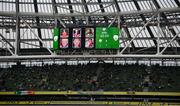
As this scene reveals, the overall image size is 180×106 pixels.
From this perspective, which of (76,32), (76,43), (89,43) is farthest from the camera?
(76,32)

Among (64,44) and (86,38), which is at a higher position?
(86,38)

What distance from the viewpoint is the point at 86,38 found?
46062 mm

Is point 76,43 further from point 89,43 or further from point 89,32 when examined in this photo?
point 89,32

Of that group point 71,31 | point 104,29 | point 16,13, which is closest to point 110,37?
point 104,29

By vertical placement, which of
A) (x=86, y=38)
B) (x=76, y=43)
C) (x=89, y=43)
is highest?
(x=86, y=38)

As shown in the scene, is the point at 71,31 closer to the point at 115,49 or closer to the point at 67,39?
the point at 67,39

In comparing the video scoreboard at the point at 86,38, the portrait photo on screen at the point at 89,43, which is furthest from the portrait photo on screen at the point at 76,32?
the portrait photo on screen at the point at 89,43

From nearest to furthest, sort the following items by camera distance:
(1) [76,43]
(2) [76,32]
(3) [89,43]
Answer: (3) [89,43], (1) [76,43], (2) [76,32]

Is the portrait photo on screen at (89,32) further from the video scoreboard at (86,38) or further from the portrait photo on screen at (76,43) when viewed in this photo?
the portrait photo on screen at (76,43)

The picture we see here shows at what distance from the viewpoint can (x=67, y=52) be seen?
47750 millimetres

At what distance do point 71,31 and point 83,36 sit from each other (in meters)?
1.56

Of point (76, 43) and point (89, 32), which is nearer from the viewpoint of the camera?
point (89, 32)

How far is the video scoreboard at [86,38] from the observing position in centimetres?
4528

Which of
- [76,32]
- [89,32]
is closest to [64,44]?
[76,32]
